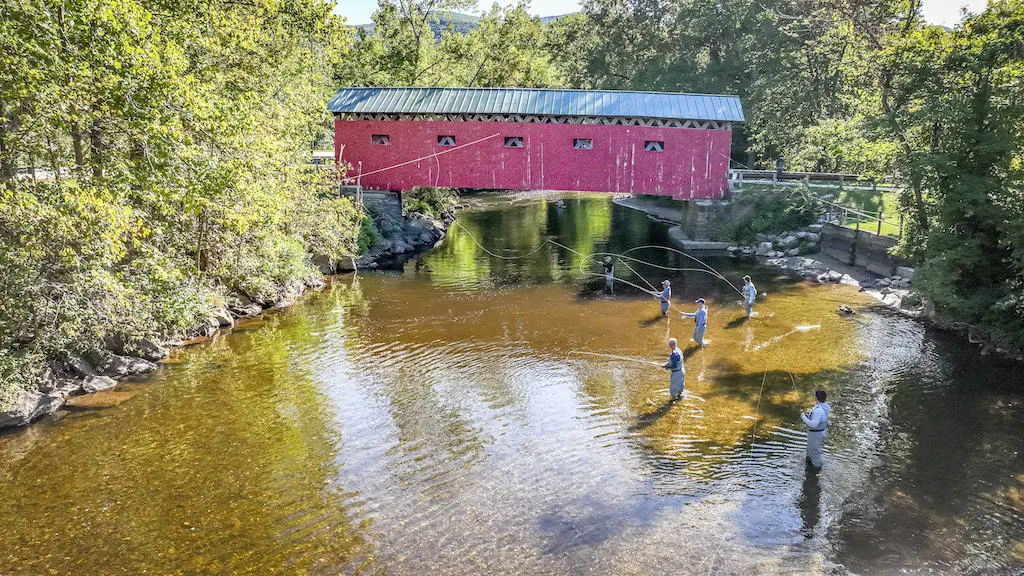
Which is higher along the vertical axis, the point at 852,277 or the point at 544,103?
the point at 544,103

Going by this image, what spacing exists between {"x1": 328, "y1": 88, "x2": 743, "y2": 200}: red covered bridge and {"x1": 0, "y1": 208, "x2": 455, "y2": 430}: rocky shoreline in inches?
239

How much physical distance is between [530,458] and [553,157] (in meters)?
19.5

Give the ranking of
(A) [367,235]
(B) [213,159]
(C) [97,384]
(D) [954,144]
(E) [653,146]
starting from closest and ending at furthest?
(C) [97,384]
(B) [213,159]
(D) [954,144]
(A) [367,235]
(E) [653,146]

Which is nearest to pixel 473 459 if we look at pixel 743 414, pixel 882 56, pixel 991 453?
pixel 743 414

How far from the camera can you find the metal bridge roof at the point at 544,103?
27547mm

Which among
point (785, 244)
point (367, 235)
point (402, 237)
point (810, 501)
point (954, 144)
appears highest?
point (954, 144)

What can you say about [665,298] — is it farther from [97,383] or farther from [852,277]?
[97,383]

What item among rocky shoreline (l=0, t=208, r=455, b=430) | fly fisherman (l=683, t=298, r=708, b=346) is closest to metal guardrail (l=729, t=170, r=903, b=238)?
fly fisherman (l=683, t=298, r=708, b=346)

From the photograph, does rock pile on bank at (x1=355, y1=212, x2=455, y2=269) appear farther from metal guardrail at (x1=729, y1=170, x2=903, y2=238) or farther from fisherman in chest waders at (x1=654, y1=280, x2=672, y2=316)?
metal guardrail at (x1=729, y1=170, x2=903, y2=238)

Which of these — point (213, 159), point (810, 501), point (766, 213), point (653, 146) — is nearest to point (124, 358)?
point (213, 159)

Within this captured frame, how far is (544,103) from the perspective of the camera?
28156 mm

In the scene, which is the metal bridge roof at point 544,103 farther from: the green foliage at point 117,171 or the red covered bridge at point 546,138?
the green foliage at point 117,171

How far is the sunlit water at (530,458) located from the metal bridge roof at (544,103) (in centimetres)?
1238

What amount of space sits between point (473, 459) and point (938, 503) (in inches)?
268
